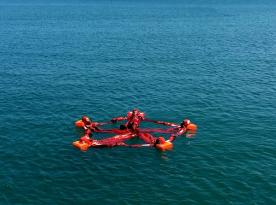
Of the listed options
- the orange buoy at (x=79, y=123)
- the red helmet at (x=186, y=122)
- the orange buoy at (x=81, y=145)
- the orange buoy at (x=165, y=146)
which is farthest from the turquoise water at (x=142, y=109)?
the red helmet at (x=186, y=122)

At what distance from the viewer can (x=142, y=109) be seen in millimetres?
84250

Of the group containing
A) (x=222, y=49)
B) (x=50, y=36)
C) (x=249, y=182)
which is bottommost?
(x=249, y=182)

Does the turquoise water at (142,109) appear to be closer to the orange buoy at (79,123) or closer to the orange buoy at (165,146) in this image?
the orange buoy at (165,146)

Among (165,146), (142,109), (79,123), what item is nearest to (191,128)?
(165,146)

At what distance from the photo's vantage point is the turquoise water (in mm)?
54688

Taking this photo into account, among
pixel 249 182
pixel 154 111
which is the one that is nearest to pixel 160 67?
pixel 154 111

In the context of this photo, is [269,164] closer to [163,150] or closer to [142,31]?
[163,150]

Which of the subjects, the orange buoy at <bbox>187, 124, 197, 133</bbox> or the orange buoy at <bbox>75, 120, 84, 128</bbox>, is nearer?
the orange buoy at <bbox>187, 124, 197, 133</bbox>

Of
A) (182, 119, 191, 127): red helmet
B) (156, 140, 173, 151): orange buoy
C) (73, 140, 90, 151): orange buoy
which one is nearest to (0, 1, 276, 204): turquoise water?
(73, 140, 90, 151): orange buoy

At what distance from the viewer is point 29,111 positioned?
82.2 meters

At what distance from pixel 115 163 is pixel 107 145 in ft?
17.8

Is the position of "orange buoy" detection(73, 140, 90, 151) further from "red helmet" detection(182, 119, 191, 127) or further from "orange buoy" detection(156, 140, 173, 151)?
"red helmet" detection(182, 119, 191, 127)

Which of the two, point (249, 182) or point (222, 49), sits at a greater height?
point (222, 49)

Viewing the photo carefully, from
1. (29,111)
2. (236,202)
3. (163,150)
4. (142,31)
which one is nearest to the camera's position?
(236,202)
